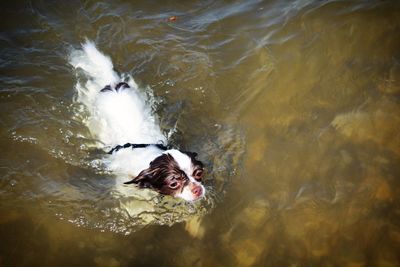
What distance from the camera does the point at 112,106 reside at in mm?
4566

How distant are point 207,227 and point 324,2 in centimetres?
399

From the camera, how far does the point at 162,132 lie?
4.78 meters

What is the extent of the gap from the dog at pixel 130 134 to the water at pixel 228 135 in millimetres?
269

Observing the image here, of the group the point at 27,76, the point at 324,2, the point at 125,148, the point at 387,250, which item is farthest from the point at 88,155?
the point at 324,2

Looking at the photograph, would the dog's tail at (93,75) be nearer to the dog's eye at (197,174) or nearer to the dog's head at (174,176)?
the dog's head at (174,176)

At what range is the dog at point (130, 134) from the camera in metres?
3.61

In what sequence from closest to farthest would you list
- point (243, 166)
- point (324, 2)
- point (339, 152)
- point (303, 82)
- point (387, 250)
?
point (387, 250), point (339, 152), point (243, 166), point (303, 82), point (324, 2)

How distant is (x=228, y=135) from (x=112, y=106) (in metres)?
1.65

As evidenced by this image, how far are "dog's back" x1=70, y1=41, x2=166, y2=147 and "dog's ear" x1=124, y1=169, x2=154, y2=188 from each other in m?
0.90

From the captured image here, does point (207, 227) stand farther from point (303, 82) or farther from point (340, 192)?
point (303, 82)

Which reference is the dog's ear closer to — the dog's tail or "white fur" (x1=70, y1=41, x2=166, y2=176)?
"white fur" (x1=70, y1=41, x2=166, y2=176)

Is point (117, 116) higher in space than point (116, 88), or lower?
lower

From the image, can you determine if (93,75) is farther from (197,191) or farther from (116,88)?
(197,191)

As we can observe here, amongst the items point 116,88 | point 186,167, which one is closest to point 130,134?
point 116,88
